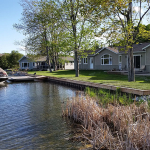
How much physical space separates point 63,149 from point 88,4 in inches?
468

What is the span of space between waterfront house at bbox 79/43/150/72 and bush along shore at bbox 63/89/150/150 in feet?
53.3

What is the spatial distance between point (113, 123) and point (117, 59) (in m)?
25.7

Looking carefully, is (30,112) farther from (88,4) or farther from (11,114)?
(88,4)

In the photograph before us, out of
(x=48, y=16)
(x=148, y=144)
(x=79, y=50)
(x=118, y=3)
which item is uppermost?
(x=48, y=16)

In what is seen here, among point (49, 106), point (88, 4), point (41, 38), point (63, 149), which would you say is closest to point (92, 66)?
point (41, 38)

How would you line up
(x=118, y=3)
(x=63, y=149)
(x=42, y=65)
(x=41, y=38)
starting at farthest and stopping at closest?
(x=42, y=65)
(x=41, y=38)
(x=118, y=3)
(x=63, y=149)

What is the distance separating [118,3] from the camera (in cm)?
1302

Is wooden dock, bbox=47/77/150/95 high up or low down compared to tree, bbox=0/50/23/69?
down

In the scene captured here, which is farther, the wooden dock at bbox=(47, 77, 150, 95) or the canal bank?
the canal bank

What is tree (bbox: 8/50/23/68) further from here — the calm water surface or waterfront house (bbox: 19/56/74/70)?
the calm water surface

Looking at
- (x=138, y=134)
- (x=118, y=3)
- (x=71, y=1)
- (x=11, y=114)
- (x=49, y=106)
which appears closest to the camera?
(x=138, y=134)

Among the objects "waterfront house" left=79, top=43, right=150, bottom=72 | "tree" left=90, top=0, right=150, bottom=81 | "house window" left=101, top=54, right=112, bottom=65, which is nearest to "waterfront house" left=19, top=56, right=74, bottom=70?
"waterfront house" left=79, top=43, right=150, bottom=72

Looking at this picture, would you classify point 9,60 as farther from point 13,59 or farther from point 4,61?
point 4,61

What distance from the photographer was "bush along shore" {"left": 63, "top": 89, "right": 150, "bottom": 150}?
14.6ft
